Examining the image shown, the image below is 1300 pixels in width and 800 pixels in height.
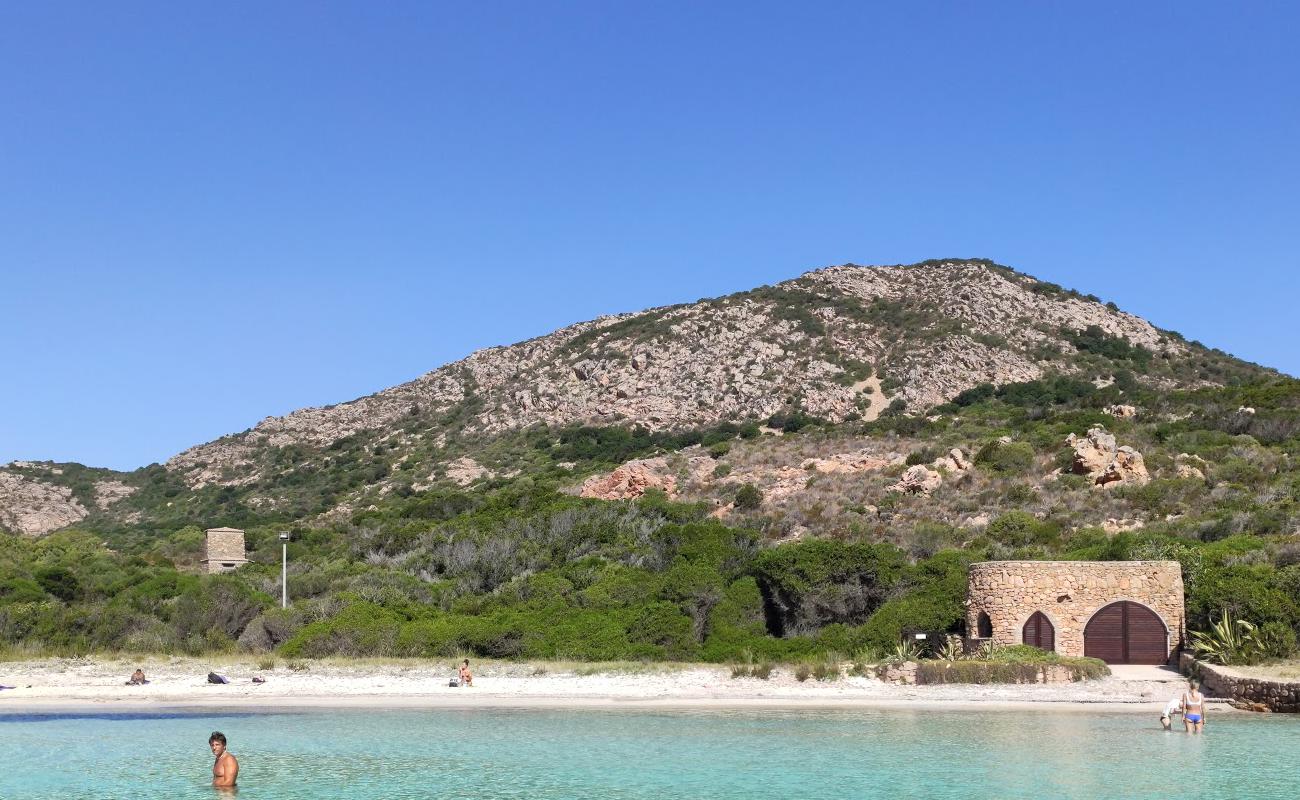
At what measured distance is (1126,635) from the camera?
2720cm

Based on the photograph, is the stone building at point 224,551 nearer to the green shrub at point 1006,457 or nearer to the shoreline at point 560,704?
the shoreline at point 560,704

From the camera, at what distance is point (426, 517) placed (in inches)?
2029

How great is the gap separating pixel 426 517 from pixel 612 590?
2083 cm

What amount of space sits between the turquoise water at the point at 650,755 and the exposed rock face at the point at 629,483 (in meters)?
26.4

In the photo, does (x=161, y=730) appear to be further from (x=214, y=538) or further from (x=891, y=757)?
(x=214, y=538)

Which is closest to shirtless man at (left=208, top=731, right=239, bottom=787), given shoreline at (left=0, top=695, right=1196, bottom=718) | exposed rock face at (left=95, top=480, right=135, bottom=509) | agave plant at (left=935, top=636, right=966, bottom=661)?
shoreline at (left=0, top=695, right=1196, bottom=718)

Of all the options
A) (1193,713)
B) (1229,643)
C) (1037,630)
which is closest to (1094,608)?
(1037,630)

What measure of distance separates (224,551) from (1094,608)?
31.8 m

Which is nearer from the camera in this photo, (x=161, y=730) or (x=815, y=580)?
(x=161, y=730)

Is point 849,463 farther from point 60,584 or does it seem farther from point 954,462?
point 60,584

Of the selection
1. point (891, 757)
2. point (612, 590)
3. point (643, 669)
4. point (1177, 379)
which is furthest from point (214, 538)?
point (1177, 379)

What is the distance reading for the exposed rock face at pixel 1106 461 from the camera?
43.2 m

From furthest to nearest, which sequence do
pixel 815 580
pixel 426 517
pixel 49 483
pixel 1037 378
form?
1. pixel 49 483
2. pixel 1037 378
3. pixel 426 517
4. pixel 815 580

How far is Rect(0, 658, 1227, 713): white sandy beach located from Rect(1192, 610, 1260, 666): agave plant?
98 centimetres
